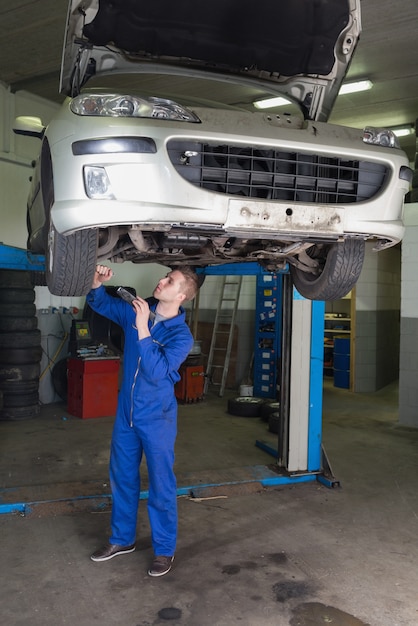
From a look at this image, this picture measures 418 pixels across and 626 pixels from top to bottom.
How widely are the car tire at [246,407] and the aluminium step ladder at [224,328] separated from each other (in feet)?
4.13

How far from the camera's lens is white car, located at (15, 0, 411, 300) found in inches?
84.4

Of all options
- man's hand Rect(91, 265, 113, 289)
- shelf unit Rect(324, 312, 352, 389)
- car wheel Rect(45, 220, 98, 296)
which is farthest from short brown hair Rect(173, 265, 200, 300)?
shelf unit Rect(324, 312, 352, 389)

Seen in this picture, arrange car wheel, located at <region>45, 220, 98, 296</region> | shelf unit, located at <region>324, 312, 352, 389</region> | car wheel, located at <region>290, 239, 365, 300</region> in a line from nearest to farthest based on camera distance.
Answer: car wheel, located at <region>45, 220, 98, 296</region> < car wheel, located at <region>290, 239, 365, 300</region> < shelf unit, located at <region>324, 312, 352, 389</region>

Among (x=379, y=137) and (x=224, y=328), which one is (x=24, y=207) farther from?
(x=379, y=137)

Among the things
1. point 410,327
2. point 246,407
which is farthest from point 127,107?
point 410,327

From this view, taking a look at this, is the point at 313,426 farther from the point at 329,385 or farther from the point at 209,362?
the point at 329,385

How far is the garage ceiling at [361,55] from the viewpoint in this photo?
4.85 meters

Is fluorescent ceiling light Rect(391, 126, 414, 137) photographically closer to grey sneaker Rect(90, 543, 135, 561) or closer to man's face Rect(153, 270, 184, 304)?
man's face Rect(153, 270, 184, 304)

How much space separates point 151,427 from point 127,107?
1501 mm

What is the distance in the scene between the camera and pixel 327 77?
311 centimetres

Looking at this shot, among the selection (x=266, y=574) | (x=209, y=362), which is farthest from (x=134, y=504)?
(x=209, y=362)

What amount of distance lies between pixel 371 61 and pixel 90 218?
15.9 ft

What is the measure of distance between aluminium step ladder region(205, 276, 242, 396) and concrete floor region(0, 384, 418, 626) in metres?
2.95

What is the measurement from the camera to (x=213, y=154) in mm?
2213
